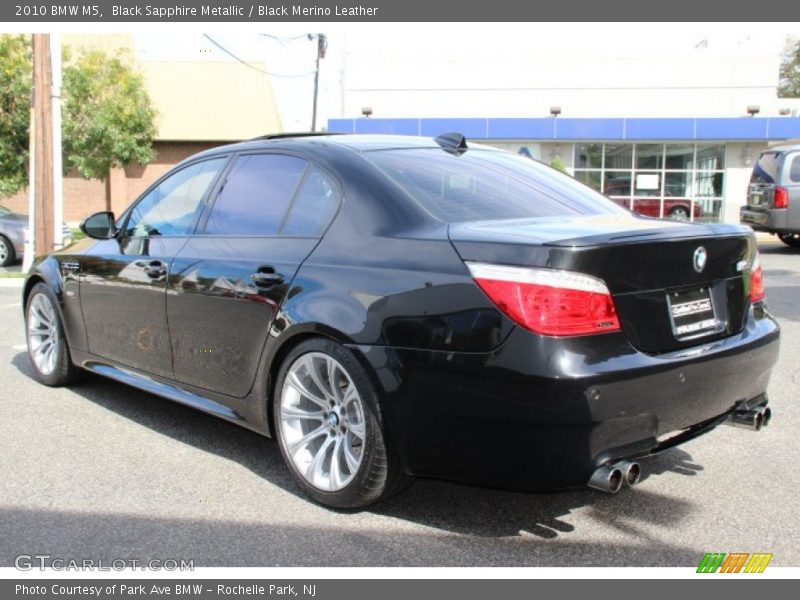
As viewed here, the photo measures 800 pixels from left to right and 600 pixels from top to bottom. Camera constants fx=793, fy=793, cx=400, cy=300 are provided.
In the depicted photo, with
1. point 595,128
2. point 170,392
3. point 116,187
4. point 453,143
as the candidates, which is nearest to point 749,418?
point 453,143

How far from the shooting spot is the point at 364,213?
3.45 meters

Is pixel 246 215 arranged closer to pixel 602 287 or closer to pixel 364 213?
pixel 364 213

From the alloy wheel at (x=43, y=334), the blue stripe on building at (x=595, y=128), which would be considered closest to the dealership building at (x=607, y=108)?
the blue stripe on building at (x=595, y=128)

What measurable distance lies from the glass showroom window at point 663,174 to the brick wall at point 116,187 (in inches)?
664

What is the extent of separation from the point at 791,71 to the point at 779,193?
53.0 meters

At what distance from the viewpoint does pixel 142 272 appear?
4.48 m

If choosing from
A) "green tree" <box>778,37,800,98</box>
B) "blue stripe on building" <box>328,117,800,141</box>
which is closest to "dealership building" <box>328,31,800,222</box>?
"blue stripe on building" <box>328,117,800,141</box>

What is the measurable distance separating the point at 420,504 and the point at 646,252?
1.50 metres

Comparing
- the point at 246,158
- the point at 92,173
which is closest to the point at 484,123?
the point at 92,173

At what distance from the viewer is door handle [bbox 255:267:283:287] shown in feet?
11.9

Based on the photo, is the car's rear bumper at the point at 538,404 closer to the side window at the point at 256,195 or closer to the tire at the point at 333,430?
the tire at the point at 333,430

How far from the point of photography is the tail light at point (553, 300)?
9.12 feet

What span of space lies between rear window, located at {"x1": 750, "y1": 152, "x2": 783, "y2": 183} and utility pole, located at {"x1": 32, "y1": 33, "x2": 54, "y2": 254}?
13567mm

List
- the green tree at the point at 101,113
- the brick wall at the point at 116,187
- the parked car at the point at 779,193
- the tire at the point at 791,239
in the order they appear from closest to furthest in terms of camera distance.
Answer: the parked car at the point at 779,193
the tire at the point at 791,239
the green tree at the point at 101,113
the brick wall at the point at 116,187
